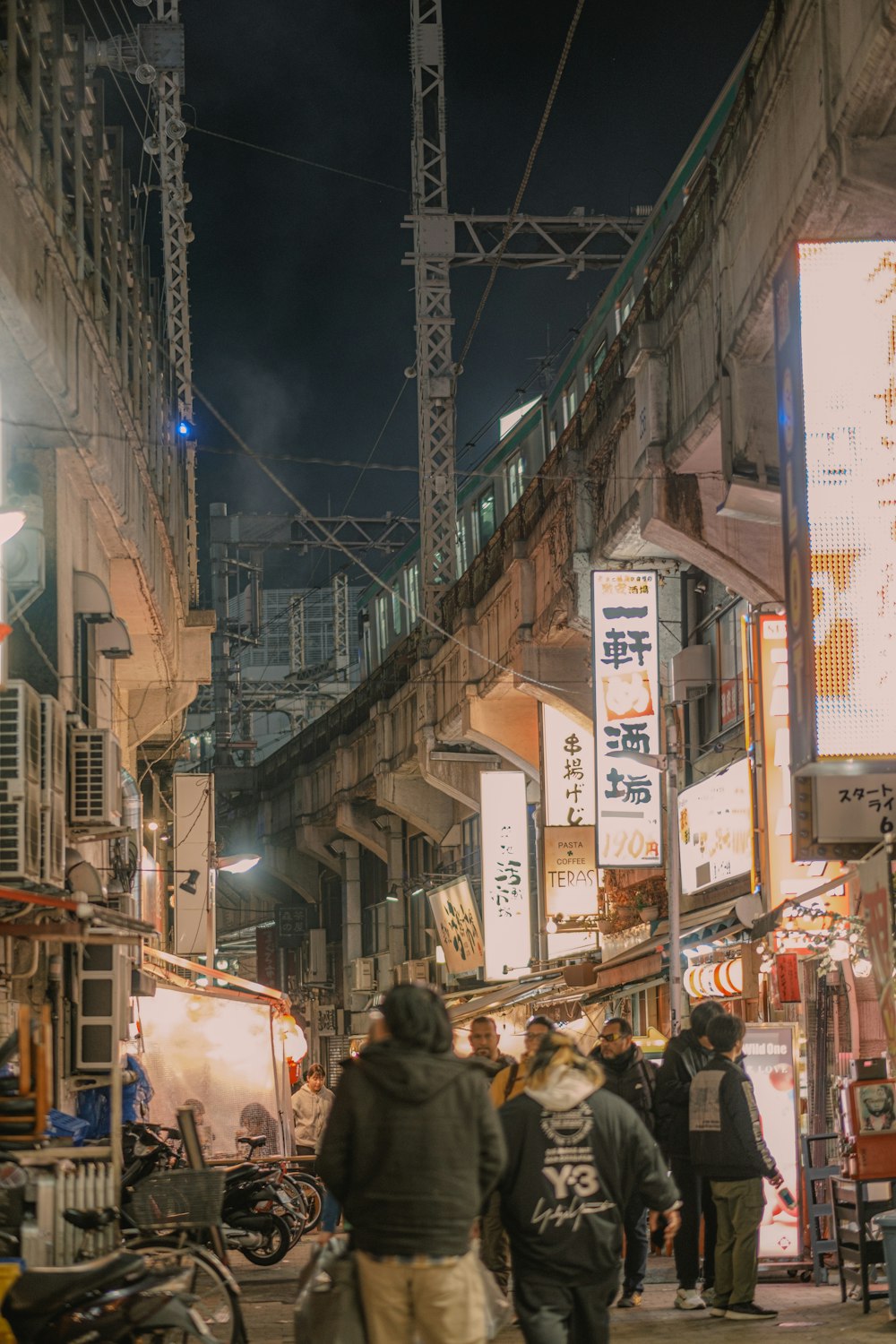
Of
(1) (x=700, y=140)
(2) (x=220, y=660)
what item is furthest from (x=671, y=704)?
(2) (x=220, y=660)

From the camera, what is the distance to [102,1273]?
7.14 metres

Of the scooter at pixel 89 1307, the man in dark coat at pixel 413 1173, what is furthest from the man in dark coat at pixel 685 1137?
the man in dark coat at pixel 413 1173

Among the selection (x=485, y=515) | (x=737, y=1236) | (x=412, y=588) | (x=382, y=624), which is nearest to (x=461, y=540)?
(x=485, y=515)

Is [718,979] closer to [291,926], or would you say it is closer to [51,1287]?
[51,1287]

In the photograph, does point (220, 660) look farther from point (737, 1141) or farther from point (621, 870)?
point (737, 1141)

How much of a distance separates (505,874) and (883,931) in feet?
62.8

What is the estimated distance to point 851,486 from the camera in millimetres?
11664

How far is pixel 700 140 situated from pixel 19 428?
8.75 m

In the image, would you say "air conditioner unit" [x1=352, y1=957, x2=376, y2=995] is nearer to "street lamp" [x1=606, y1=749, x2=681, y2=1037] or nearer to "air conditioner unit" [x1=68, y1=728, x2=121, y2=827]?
"street lamp" [x1=606, y1=749, x2=681, y2=1037]

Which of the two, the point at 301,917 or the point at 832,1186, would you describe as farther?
the point at 301,917

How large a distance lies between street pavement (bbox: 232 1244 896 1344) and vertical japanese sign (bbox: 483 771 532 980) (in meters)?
15.8

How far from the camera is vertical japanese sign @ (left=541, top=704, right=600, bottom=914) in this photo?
26.6 metres

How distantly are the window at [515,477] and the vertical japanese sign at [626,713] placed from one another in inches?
384

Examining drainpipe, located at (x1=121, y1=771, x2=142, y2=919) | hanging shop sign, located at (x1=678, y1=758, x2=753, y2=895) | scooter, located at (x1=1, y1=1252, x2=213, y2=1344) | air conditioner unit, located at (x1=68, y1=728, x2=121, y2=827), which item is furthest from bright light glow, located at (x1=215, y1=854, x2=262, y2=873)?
scooter, located at (x1=1, y1=1252, x2=213, y2=1344)
